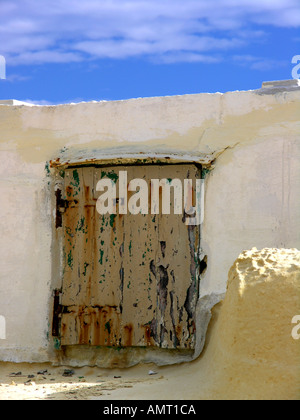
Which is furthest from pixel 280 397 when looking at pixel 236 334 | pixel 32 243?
pixel 32 243

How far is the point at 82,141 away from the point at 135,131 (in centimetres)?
54

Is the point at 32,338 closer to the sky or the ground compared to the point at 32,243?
closer to the ground

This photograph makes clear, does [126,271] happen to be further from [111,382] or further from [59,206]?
[111,382]

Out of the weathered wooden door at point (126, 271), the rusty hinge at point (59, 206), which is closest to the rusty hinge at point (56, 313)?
the weathered wooden door at point (126, 271)

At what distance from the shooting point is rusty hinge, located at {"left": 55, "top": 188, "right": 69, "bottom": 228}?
6.45 m

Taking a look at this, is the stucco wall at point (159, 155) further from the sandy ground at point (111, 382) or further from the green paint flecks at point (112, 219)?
the green paint flecks at point (112, 219)

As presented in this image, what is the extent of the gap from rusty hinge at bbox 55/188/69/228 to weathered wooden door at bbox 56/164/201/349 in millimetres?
34

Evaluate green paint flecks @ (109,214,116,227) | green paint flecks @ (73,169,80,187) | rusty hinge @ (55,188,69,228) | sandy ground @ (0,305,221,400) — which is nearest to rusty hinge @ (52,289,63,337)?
sandy ground @ (0,305,221,400)

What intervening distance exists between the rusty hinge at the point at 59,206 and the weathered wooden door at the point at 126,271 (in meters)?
0.03

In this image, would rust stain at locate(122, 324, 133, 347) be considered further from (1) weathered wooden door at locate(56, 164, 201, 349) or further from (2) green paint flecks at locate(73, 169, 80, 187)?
(2) green paint flecks at locate(73, 169, 80, 187)

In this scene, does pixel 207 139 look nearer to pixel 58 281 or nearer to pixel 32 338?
pixel 58 281

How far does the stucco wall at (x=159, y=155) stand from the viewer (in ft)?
19.3

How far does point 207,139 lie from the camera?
20.0 ft
